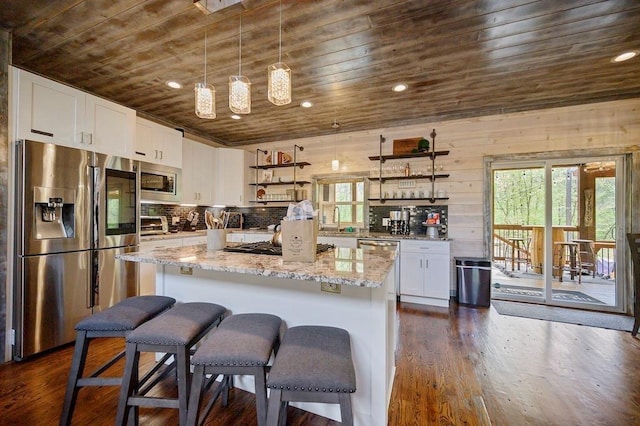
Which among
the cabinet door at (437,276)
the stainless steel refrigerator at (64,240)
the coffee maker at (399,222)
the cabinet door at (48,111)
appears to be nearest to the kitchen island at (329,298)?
the stainless steel refrigerator at (64,240)

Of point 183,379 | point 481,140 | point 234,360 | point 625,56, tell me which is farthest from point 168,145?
point 625,56

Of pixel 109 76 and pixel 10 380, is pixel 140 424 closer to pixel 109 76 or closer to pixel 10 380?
pixel 10 380

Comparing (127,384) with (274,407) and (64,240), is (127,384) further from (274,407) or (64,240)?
(64,240)

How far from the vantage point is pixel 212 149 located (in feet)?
15.8

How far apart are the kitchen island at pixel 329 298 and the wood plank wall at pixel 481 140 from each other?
2.81 meters

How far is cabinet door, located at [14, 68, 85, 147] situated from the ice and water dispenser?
1.50 ft

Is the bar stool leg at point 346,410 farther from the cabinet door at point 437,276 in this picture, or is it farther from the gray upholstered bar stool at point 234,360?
the cabinet door at point 437,276

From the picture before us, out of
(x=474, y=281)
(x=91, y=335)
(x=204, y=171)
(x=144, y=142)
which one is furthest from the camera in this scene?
(x=204, y=171)

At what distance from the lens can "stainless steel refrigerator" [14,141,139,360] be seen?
216 cm

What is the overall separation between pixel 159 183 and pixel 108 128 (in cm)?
99

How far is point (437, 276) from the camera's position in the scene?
3.63 metres

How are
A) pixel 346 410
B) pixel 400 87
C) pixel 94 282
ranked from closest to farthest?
pixel 346 410
pixel 94 282
pixel 400 87

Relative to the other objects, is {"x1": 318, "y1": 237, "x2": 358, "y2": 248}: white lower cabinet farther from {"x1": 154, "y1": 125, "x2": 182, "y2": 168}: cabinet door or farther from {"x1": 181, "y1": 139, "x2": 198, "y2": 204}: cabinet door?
{"x1": 154, "y1": 125, "x2": 182, "y2": 168}: cabinet door

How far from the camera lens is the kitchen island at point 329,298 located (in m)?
1.29
